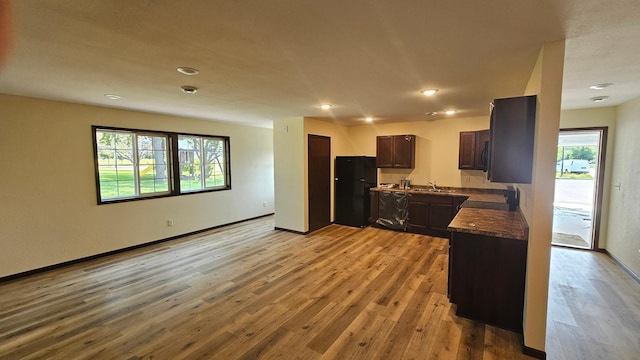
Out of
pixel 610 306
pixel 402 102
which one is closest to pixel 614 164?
pixel 610 306

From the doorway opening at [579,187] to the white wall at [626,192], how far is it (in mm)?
185

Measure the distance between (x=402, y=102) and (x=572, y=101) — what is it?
241 cm

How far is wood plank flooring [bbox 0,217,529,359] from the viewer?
7.06 feet

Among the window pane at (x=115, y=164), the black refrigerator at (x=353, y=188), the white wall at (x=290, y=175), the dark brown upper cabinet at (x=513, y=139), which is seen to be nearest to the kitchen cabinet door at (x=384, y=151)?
the black refrigerator at (x=353, y=188)

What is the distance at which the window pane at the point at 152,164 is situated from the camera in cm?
470

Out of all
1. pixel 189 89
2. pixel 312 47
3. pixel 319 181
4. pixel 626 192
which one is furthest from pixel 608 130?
pixel 189 89

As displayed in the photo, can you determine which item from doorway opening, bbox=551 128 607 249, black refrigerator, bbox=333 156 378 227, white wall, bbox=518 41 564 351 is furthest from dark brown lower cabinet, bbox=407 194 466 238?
white wall, bbox=518 41 564 351

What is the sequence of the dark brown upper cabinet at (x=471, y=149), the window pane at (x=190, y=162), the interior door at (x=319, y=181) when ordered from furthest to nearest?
the interior door at (x=319, y=181) < the window pane at (x=190, y=162) < the dark brown upper cabinet at (x=471, y=149)

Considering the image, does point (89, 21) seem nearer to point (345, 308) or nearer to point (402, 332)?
point (345, 308)

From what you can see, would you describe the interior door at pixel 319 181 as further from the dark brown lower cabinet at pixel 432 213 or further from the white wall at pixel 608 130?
the white wall at pixel 608 130

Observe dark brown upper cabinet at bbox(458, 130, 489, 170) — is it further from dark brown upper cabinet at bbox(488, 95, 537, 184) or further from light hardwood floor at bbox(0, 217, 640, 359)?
dark brown upper cabinet at bbox(488, 95, 537, 184)

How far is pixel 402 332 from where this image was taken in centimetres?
235

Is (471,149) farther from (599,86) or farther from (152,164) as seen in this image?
(152,164)

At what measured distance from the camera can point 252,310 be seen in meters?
2.69
